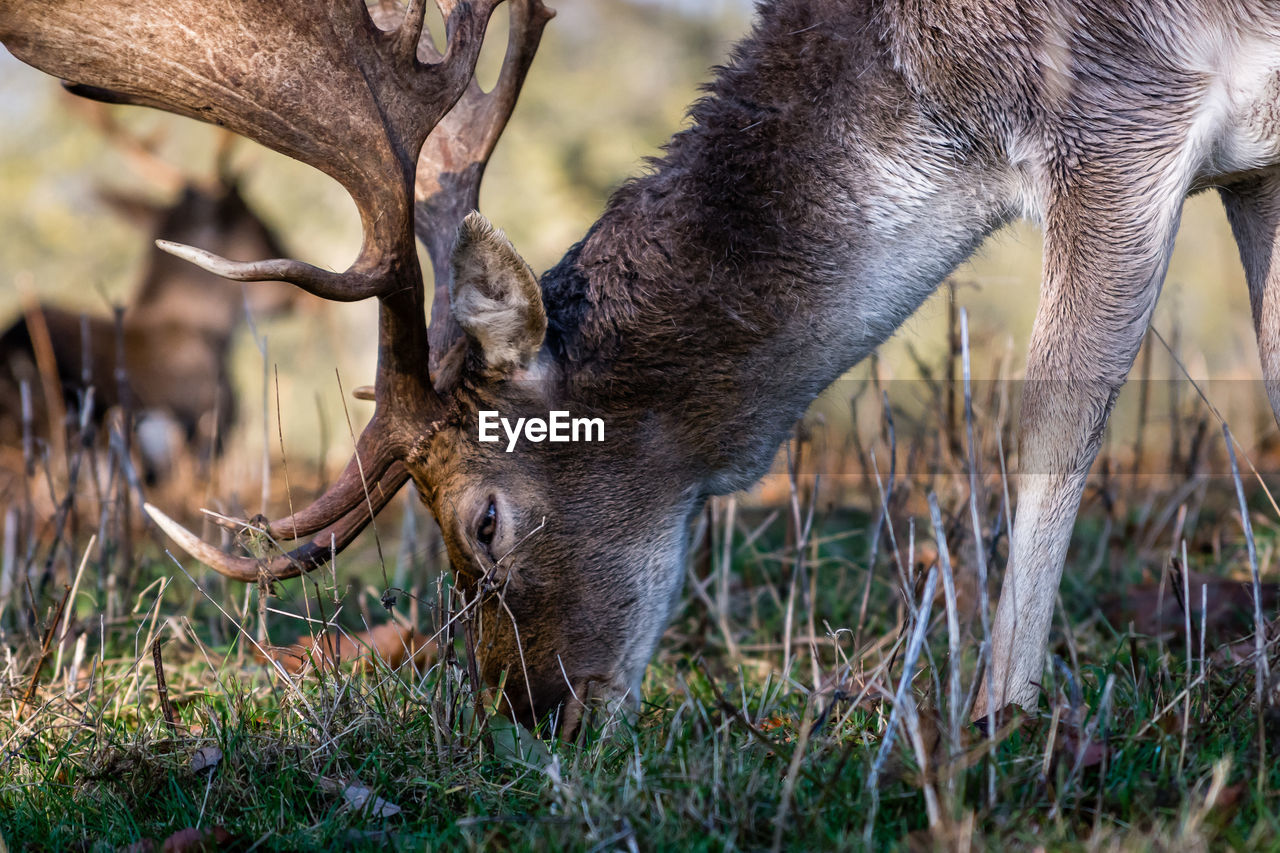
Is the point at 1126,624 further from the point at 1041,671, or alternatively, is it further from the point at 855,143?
the point at 855,143

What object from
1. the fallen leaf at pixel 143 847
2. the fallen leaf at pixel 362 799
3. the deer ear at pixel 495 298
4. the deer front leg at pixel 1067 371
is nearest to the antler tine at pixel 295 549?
the deer ear at pixel 495 298

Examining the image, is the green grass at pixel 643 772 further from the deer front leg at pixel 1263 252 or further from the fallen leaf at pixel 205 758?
the deer front leg at pixel 1263 252

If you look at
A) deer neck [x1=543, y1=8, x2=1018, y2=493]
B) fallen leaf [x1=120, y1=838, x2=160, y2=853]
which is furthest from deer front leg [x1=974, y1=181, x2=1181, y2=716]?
fallen leaf [x1=120, y1=838, x2=160, y2=853]

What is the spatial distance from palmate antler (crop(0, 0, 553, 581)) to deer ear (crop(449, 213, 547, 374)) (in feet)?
0.54

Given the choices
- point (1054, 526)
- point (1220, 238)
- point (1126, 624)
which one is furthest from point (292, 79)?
point (1220, 238)

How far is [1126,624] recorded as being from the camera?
4008 millimetres

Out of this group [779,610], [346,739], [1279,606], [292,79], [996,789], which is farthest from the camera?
[779,610]

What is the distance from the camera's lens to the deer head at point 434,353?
304 centimetres

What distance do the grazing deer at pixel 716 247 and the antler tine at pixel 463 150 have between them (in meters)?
0.19

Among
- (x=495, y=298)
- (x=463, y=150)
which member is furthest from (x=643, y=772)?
(x=463, y=150)

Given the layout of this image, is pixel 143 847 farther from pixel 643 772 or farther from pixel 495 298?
pixel 495 298

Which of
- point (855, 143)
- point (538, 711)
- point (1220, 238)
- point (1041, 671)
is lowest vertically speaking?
point (538, 711)

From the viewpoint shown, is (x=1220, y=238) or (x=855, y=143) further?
(x=1220, y=238)

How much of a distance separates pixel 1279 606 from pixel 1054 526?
4.63 feet
